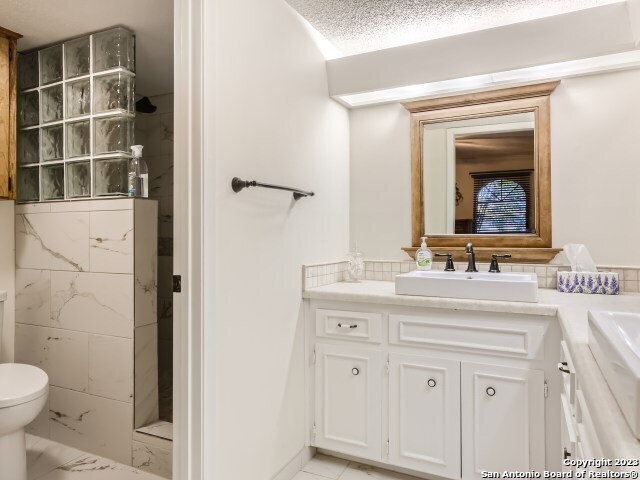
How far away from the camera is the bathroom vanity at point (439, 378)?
1.62m

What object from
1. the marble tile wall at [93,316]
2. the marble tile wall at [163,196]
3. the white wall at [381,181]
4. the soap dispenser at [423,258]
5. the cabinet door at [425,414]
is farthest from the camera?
the marble tile wall at [163,196]

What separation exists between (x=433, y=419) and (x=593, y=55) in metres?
1.81

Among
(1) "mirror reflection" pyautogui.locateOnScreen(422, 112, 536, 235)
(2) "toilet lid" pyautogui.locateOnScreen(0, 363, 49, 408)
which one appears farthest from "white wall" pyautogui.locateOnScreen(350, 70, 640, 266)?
(2) "toilet lid" pyautogui.locateOnScreen(0, 363, 49, 408)

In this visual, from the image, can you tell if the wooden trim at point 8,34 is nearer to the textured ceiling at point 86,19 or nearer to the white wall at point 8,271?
the textured ceiling at point 86,19

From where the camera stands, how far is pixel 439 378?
179 centimetres

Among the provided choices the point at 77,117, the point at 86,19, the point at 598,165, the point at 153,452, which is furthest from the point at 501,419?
the point at 86,19

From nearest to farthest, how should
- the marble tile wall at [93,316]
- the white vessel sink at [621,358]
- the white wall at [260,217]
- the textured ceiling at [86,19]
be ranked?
the white vessel sink at [621,358] < the white wall at [260,217] < the textured ceiling at [86,19] < the marble tile wall at [93,316]

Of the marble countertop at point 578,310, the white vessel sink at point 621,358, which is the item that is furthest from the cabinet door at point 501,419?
the white vessel sink at point 621,358

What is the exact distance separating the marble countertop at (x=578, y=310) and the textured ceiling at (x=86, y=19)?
157 cm

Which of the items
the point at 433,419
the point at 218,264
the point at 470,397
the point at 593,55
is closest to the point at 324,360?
the point at 433,419

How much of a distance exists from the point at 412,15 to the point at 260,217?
51.5 inches

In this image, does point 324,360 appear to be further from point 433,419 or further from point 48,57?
point 48,57

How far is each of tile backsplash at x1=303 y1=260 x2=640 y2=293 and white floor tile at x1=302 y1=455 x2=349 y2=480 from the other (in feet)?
2.95

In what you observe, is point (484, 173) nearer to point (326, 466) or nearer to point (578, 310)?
point (578, 310)
